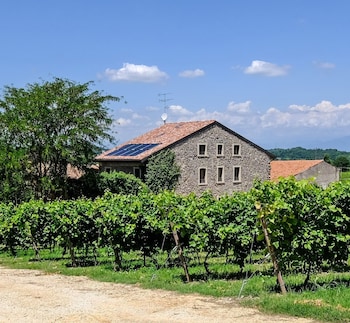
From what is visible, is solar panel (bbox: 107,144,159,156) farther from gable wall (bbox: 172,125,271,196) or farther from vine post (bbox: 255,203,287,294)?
vine post (bbox: 255,203,287,294)

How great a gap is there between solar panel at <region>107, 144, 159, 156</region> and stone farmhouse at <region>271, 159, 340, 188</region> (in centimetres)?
1500

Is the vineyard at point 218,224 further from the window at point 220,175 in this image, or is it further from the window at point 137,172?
the window at point 220,175

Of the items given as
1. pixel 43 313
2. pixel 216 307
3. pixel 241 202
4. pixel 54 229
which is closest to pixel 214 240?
pixel 241 202

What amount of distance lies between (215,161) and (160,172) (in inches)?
241

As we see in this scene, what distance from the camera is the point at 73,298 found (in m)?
11.0

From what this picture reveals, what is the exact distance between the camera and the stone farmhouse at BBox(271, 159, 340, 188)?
54344mm

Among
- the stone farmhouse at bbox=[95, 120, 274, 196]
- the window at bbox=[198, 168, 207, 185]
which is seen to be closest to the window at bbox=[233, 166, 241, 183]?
the stone farmhouse at bbox=[95, 120, 274, 196]

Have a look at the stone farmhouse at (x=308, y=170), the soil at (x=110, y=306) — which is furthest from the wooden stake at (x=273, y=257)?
the stone farmhouse at (x=308, y=170)

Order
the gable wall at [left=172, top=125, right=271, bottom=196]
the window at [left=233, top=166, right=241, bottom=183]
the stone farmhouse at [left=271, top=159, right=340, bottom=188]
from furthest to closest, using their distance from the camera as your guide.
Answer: the stone farmhouse at [left=271, top=159, right=340, bottom=188]
the window at [left=233, top=166, right=241, bottom=183]
the gable wall at [left=172, top=125, right=271, bottom=196]

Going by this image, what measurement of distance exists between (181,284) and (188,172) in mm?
31952

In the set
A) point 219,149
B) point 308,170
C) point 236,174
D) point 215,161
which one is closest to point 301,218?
point 215,161

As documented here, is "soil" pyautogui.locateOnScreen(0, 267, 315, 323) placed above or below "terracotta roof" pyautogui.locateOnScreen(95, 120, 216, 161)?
below

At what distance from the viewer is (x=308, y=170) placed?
54.3m

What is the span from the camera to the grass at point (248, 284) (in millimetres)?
8766
